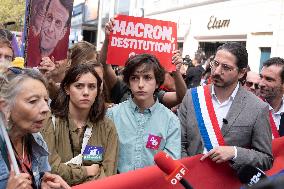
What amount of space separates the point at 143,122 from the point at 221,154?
0.62 metres

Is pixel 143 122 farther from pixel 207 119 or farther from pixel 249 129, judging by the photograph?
pixel 249 129

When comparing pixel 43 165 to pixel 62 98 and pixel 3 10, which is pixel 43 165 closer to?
pixel 62 98

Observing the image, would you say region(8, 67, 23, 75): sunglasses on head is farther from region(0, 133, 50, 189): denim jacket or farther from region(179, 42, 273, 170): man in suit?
region(179, 42, 273, 170): man in suit

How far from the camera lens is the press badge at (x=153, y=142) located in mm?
2822

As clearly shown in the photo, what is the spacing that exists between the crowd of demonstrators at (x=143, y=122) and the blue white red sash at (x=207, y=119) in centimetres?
16

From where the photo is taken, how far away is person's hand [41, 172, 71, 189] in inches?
75.2

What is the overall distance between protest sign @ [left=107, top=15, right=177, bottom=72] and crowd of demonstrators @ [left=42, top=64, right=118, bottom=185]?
0.93m

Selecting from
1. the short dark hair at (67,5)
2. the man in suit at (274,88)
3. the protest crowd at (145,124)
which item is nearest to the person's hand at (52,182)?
the protest crowd at (145,124)

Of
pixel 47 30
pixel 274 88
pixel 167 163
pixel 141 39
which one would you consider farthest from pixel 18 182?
pixel 274 88

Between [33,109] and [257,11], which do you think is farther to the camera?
[257,11]


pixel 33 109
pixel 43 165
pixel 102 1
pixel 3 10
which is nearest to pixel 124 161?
pixel 43 165

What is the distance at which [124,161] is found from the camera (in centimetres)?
281

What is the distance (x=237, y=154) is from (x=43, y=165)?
1.11 m

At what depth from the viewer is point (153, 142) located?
2.83m
